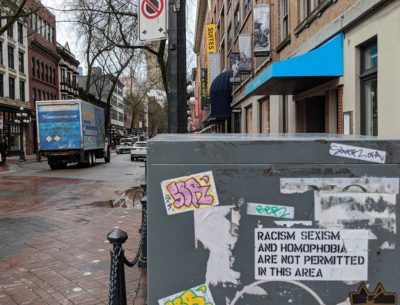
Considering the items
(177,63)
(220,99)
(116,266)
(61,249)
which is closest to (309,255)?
(116,266)

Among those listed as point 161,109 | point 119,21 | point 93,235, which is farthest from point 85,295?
point 161,109

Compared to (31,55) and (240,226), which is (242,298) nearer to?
(240,226)

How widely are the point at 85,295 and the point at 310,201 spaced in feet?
11.2

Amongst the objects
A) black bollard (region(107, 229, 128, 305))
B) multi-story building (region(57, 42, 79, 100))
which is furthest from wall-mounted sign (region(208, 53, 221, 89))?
multi-story building (region(57, 42, 79, 100))

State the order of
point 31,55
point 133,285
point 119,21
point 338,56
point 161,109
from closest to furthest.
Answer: point 133,285 < point 338,56 < point 119,21 < point 31,55 < point 161,109

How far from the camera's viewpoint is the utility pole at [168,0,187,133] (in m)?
5.64

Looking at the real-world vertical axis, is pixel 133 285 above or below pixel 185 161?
below

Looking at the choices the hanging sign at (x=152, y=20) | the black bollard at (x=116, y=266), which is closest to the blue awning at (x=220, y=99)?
the hanging sign at (x=152, y=20)

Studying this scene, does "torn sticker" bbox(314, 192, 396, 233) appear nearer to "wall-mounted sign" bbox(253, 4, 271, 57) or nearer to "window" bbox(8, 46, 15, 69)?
"wall-mounted sign" bbox(253, 4, 271, 57)

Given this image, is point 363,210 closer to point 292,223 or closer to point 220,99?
point 292,223

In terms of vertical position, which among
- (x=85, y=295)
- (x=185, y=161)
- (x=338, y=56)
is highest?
(x=338, y=56)

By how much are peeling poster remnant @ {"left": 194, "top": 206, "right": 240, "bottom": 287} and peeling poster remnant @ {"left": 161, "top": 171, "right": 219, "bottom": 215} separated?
0.13ft

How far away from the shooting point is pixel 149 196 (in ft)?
6.79

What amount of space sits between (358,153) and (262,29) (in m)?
13.3
